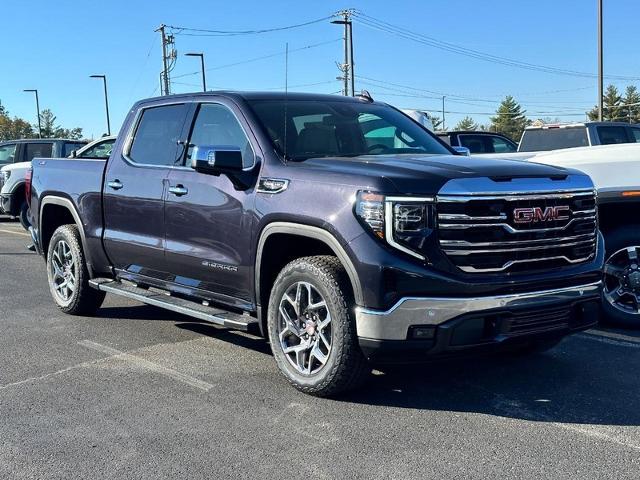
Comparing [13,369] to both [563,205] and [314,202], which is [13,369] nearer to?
[314,202]

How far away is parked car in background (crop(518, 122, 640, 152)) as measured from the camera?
1120cm

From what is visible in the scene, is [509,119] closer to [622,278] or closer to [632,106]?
[632,106]

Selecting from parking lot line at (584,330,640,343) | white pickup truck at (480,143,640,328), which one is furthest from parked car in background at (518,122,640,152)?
parking lot line at (584,330,640,343)

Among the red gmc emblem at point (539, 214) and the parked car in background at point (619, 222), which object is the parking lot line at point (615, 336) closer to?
the parked car in background at point (619, 222)

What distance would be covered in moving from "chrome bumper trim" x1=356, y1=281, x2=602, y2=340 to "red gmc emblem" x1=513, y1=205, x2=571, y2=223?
1.46 ft

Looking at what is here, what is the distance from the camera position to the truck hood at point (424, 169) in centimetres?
401

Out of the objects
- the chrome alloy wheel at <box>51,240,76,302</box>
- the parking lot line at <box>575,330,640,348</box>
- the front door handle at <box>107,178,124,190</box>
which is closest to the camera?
the parking lot line at <box>575,330,640,348</box>

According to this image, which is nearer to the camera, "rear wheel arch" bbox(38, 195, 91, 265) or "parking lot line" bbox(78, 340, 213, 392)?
"parking lot line" bbox(78, 340, 213, 392)

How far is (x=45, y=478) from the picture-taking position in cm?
346

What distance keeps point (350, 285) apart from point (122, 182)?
2.73 meters

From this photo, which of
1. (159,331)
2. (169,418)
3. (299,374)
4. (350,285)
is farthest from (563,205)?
(159,331)

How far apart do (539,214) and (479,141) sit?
→ 11.3 meters

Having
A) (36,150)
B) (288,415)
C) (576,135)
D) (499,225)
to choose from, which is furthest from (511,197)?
(36,150)

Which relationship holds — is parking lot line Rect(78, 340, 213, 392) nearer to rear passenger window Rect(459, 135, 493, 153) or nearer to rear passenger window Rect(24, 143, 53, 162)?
rear passenger window Rect(459, 135, 493, 153)
